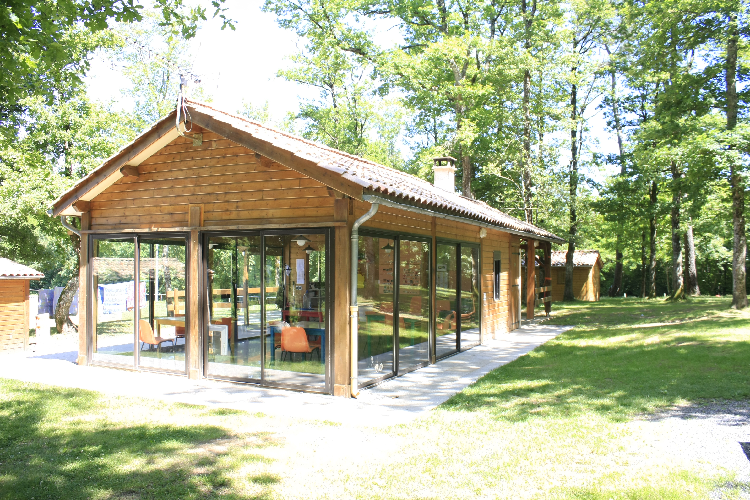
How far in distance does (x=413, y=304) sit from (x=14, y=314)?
871 cm

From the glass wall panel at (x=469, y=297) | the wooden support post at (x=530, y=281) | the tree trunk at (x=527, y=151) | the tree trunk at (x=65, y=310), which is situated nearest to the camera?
the glass wall panel at (x=469, y=297)

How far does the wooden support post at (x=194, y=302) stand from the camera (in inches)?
335

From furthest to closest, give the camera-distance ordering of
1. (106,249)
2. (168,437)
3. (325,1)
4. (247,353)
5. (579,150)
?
(579,150), (325,1), (106,249), (247,353), (168,437)

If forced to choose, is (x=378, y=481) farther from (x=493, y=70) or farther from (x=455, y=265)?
(x=493, y=70)

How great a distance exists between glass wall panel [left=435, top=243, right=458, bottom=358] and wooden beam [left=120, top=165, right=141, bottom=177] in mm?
5461

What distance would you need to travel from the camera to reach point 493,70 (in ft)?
78.3

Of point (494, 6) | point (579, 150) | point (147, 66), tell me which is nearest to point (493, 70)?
point (494, 6)

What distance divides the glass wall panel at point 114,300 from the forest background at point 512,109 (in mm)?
5201

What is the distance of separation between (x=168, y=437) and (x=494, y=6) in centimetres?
2617

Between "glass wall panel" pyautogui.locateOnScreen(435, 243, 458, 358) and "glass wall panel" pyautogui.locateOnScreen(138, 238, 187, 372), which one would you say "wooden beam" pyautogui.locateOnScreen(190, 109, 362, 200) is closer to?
"glass wall panel" pyautogui.locateOnScreen(138, 238, 187, 372)

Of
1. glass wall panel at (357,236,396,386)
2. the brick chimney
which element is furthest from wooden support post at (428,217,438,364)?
the brick chimney

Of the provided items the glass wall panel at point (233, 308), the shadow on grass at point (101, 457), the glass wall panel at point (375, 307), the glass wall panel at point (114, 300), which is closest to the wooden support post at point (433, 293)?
the glass wall panel at point (375, 307)

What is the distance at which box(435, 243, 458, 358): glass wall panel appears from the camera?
10086 millimetres

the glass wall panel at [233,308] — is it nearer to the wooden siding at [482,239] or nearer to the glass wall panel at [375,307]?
the glass wall panel at [375,307]
